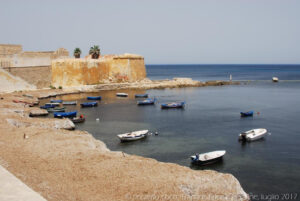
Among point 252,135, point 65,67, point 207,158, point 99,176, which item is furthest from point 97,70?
point 99,176

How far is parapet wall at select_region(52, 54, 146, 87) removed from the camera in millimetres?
74250

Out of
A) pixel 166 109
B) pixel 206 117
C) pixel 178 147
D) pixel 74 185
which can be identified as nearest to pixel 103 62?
pixel 166 109

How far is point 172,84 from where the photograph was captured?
89312 mm

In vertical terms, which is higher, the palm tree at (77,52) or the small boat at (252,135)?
the palm tree at (77,52)

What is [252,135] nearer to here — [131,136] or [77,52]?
[131,136]

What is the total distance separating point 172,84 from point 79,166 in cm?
7354

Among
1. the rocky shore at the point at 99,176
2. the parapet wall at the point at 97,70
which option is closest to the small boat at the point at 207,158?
the rocky shore at the point at 99,176

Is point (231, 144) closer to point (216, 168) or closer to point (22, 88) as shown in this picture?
point (216, 168)

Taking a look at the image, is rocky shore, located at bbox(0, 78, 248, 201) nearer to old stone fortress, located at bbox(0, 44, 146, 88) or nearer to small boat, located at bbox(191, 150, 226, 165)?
small boat, located at bbox(191, 150, 226, 165)

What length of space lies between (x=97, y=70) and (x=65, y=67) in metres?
9.28

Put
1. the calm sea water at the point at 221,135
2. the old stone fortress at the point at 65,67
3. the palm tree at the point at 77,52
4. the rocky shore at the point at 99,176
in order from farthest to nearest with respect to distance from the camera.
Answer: the palm tree at the point at 77,52 → the old stone fortress at the point at 65,67 → the calm sea water at the point at 221,135 → the rocky shore at the point at 99,176

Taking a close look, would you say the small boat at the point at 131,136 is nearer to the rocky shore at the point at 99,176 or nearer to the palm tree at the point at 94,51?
the rocky shore at the point at 99,176

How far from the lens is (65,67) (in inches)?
2938

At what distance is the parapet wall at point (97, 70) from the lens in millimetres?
74250
